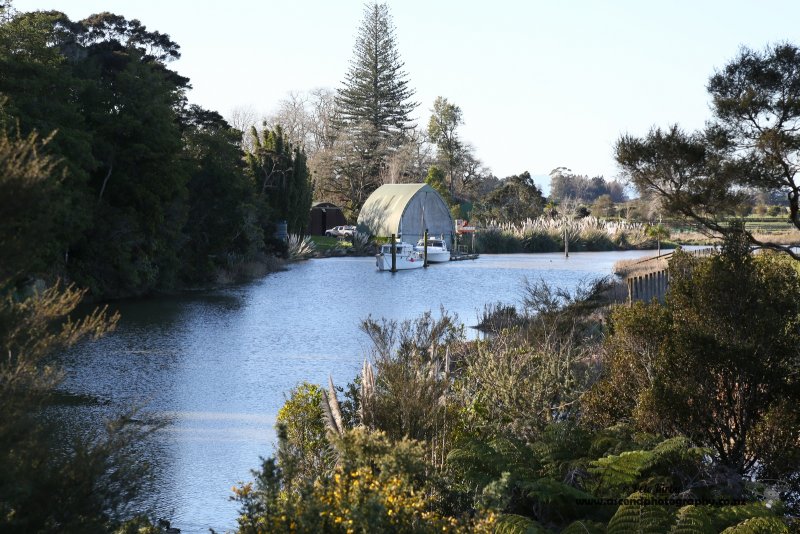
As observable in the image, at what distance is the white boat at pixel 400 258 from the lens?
160ft

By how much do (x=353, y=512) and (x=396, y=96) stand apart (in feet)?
271

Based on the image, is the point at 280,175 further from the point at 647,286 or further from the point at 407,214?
the point at 647,286

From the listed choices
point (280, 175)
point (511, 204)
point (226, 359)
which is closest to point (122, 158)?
point (226, 359)

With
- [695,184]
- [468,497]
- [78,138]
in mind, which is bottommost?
[468,497]

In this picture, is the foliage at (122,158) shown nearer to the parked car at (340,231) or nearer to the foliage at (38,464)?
the foliage at (38,464)

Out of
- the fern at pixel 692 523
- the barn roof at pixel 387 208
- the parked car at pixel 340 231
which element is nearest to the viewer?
the fern at pixel 692 523

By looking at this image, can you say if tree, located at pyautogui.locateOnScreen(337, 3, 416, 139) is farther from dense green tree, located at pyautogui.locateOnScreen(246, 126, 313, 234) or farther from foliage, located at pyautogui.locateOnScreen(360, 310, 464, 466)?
foliage, located at pyautogui.locateOnScreen(360, 310, 464, 466)

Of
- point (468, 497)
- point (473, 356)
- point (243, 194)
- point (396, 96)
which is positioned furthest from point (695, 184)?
point (396, 96)

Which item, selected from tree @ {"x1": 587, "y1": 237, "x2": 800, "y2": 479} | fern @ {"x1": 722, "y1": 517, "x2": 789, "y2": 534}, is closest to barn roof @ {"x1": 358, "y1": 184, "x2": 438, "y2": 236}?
tree @ {"x1": 587, "y1": 237, "x2": 800, "y2": 479}

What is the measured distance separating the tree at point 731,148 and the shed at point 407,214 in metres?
39.1

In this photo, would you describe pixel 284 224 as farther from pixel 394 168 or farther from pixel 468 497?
pixel 468 497

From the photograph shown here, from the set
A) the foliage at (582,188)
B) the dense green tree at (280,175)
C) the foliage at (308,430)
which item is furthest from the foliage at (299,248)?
the foliage at (582,188)

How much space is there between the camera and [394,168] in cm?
7512

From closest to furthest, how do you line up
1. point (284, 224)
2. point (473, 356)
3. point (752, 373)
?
1. point (752, 373)
2. point (473, 356)
3. point (284, 224)
